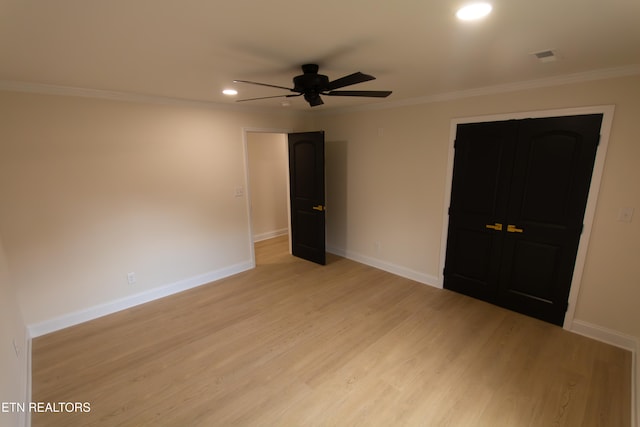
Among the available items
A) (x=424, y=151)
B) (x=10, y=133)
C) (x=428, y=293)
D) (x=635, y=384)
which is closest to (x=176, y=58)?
(x=10, y=133)

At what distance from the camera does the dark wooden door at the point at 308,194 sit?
429 cm

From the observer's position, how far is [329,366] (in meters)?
2.41

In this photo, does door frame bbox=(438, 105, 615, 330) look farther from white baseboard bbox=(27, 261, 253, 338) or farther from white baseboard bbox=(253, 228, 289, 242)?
white baseboard bbox=(253, 228, 289, 242)

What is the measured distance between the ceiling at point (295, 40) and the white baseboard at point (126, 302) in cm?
228

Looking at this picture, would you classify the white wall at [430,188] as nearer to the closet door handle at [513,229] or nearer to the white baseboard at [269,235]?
the closet door handle at [513,229]

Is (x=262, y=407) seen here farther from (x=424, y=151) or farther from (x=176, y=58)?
(x=424, y=151)

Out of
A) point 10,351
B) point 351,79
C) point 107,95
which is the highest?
point 107,95

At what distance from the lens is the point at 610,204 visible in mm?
2527

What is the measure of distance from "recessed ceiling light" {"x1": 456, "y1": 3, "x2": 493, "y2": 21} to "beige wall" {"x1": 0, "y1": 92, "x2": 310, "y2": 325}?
313 centimetres

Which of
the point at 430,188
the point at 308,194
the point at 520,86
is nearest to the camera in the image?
the point at 520,86

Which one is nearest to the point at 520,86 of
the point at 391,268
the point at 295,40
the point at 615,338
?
the point at 295,40

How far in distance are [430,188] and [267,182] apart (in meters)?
3.38

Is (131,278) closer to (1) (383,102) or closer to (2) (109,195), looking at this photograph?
(2) (109,195)

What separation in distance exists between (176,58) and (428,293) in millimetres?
3570
